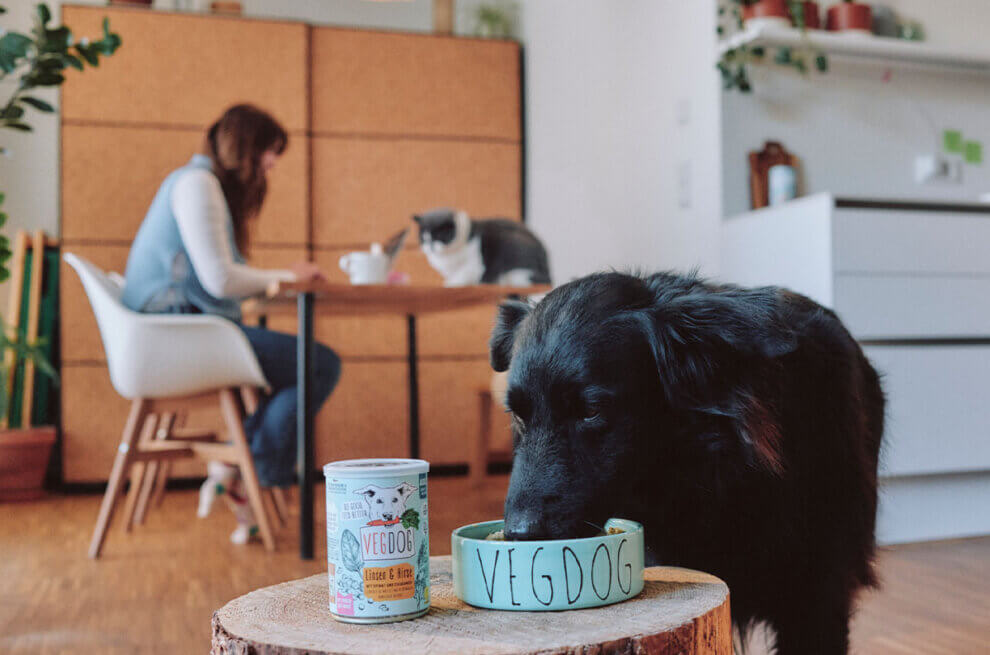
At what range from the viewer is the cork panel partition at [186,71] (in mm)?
4434

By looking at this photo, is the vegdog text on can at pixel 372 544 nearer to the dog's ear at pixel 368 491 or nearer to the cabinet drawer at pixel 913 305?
the dog's ear at pixel 368 491

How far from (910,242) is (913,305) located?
211mm

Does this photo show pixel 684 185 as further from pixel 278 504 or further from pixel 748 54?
pixel 278 504

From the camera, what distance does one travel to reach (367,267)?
287cm

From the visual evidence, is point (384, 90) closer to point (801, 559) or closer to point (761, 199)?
point (761, 199)

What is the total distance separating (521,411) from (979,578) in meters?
1.92

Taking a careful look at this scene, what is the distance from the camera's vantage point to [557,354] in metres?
1.01

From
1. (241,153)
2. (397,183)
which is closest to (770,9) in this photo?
(241,153)

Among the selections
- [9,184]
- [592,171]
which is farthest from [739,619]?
[9,184]

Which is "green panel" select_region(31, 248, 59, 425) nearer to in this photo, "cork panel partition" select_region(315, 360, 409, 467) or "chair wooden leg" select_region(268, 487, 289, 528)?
"cork panel partition" select_region(315, 360, 409, 467)

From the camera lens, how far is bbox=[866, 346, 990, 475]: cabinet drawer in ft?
9.43

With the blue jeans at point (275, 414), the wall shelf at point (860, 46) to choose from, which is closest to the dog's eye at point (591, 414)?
the blue jeans at point (275, 414)

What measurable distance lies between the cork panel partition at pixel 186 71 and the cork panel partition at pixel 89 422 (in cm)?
130

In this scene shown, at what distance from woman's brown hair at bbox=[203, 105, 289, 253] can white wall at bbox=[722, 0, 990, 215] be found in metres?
1.81
